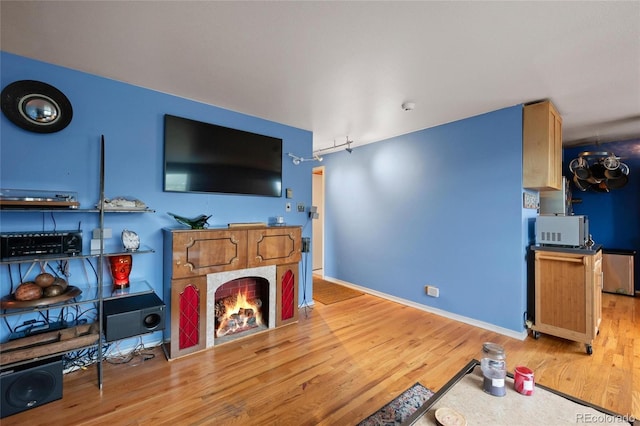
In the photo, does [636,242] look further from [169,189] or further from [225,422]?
[169,189]

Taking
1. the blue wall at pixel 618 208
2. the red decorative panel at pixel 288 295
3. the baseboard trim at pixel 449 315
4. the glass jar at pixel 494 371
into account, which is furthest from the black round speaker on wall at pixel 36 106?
the blue wall at pixel 618 208

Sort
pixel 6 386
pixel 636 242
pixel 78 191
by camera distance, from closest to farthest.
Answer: pixel 6 386
pixel 78 191
pixel 636 242

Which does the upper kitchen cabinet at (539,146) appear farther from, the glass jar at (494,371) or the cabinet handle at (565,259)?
the glass jar at (494,371)

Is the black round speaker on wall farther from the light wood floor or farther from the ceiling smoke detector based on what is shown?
the ceiling smoke detector

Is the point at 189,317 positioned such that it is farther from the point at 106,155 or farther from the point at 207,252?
the point at 106,155

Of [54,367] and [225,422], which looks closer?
[225,422]

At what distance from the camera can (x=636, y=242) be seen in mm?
4398

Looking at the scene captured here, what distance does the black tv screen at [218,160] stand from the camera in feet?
8.75

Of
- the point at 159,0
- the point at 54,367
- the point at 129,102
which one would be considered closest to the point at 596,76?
the point at 159,0

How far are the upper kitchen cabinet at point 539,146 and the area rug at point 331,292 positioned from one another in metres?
2.70

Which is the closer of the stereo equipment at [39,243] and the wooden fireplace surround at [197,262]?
the stereo equipment at [39,243]

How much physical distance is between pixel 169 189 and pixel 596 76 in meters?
3.84

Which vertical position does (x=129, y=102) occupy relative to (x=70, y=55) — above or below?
below

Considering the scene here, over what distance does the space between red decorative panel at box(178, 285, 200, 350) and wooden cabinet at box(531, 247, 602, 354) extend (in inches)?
133
